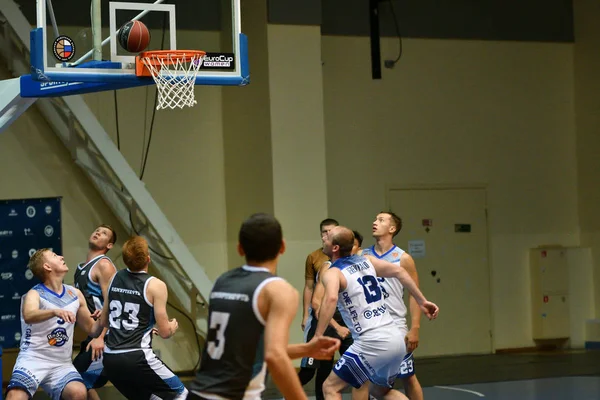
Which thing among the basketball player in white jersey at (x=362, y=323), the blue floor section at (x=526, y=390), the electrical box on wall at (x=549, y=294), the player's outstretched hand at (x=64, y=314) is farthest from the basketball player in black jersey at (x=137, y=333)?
the electrical box on wall at (x=549, y=294)

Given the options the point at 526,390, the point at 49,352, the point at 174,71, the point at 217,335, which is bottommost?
the point at 526,390

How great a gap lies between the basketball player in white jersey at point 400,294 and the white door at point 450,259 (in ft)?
19.0

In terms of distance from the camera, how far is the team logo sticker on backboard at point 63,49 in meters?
7.95

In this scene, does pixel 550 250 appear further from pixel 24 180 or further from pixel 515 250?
pixel 24 180

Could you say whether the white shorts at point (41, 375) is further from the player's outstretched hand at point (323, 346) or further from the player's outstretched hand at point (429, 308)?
the player's outstretched hand at point (323, 346)

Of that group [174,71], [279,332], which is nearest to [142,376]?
[174,71]

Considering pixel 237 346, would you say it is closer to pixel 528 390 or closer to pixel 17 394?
pixel 17 394

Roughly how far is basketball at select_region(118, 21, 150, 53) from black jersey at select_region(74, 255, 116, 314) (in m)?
1.91

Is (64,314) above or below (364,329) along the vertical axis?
above

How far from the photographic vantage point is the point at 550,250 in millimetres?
15117

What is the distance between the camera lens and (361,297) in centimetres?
732

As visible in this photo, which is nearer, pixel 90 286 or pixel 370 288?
pixel 370 288

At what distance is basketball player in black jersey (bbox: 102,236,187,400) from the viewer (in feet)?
22.5

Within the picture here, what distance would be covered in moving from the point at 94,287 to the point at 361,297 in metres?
2.66
